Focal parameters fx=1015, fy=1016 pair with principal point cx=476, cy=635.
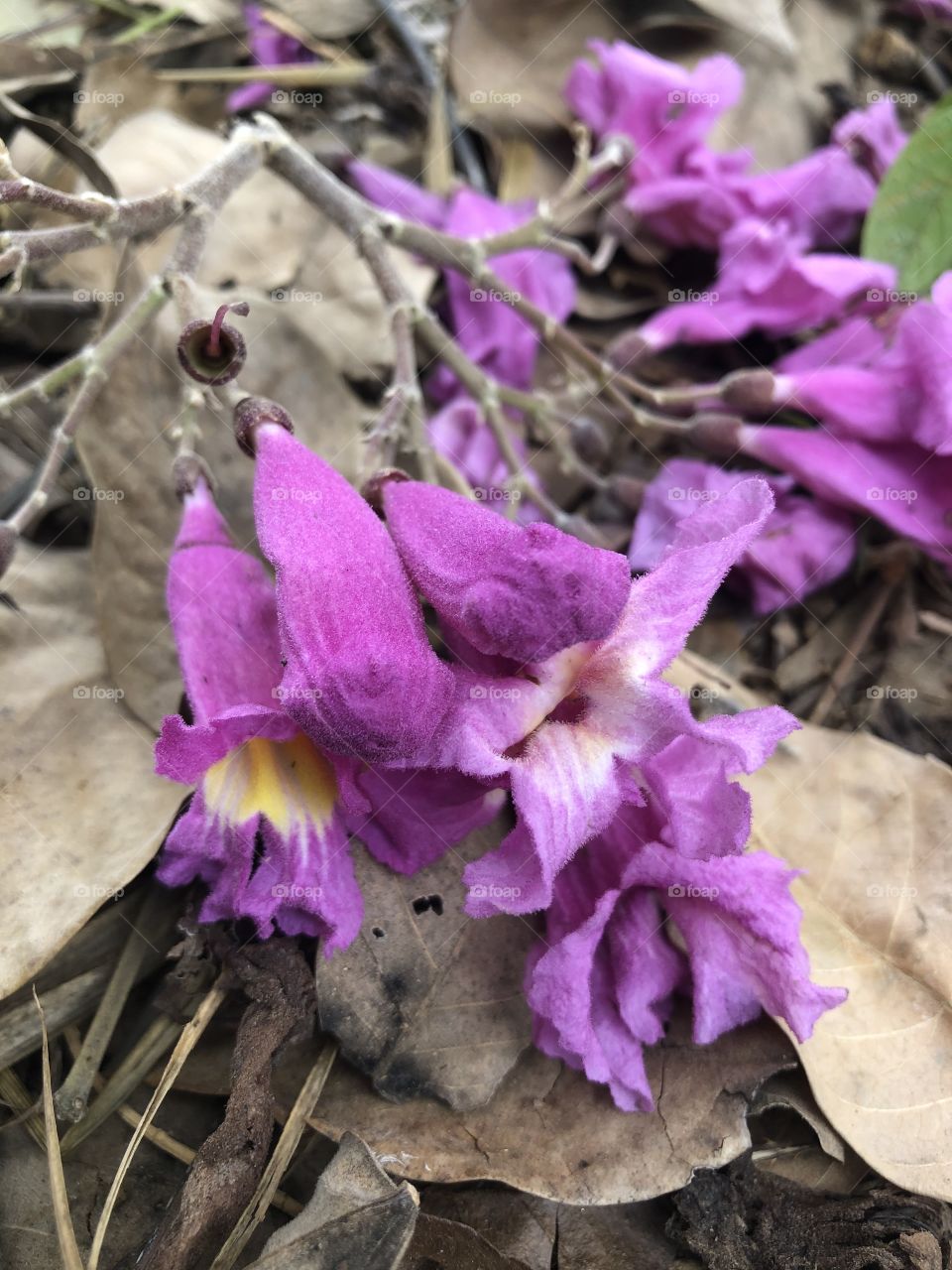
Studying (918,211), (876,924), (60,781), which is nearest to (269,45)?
(918,211)

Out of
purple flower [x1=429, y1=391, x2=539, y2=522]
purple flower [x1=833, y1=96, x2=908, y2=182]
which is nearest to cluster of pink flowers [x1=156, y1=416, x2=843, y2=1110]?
purple flower [x1=429, y1=391, x2=539, y2=522]

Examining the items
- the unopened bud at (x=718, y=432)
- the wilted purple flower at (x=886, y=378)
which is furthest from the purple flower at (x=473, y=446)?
the wilted purple flower at (x=886, y=378)

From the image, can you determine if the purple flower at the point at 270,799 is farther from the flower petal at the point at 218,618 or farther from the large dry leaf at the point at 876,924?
the large dry leaf at the point at 876,924

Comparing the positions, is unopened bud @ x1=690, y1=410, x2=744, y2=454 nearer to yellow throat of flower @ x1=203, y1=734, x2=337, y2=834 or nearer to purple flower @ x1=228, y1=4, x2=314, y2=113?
yellow throat of flower @ x1=203, y1=734, x2=337, y2=834

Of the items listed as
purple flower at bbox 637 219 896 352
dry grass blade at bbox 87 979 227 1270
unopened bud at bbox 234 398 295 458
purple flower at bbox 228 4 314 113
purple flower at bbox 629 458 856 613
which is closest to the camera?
dry grass blade at bbox 87 979 227 1270

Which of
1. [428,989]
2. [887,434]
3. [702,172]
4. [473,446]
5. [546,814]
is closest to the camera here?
[546,814]

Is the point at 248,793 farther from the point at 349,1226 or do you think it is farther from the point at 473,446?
the point at 473,446
